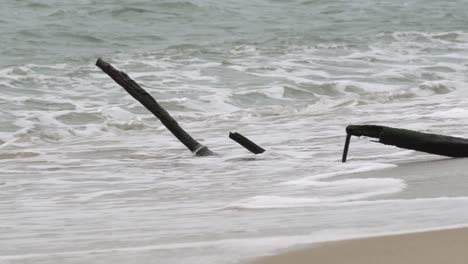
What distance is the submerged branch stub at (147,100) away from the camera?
4773 mm

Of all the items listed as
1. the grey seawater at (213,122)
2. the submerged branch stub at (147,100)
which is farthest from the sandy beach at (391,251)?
the submerged branch stub at (147,100)

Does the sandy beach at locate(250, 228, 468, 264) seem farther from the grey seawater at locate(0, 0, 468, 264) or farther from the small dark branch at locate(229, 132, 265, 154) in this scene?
the small dark branch at locate(229, 132, 265, 154)

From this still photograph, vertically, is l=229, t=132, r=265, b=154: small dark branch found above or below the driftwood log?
below

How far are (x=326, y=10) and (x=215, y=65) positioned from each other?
24.9 feet

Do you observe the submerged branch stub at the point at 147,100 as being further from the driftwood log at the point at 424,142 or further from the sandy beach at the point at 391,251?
the sandy beach at the point at 391,251

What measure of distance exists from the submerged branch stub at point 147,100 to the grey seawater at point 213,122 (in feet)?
0.31

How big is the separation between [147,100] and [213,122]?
282 cm

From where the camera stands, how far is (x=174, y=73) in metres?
11.2

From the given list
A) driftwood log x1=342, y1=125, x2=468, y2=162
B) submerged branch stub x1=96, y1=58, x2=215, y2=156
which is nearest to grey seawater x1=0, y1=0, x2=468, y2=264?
submerged branch stub x1=96, y1=58, x2=215, y2=156

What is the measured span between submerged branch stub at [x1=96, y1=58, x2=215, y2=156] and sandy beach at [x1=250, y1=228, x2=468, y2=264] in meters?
2.41

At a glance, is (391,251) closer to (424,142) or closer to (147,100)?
(424,142)

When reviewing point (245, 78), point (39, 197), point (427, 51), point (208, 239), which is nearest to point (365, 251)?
point (208, 239)

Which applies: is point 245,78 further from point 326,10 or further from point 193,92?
point 326,10

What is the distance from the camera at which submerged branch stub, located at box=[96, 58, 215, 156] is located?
4.77 meters
